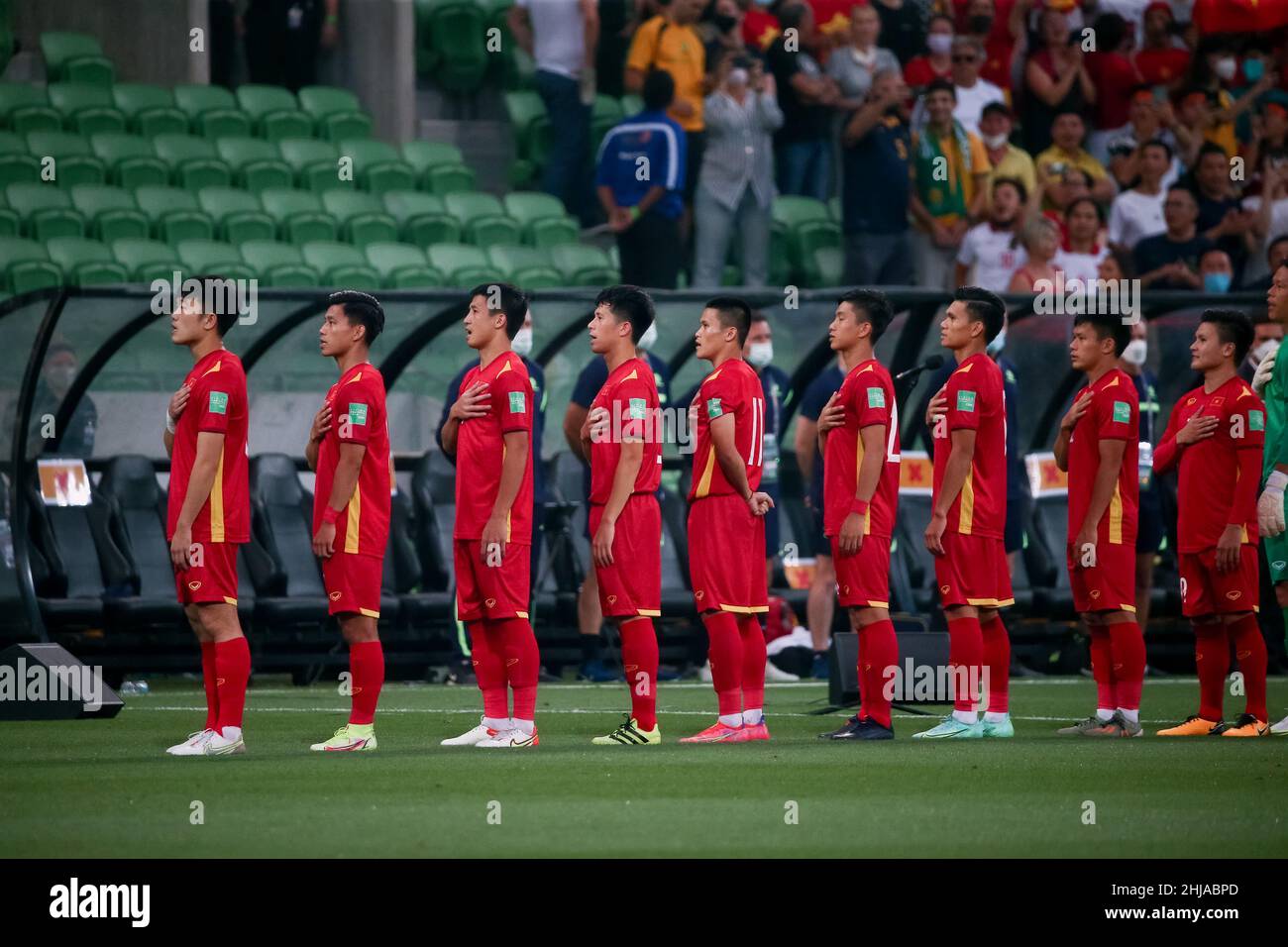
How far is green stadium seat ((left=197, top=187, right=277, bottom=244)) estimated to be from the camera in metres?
19.0

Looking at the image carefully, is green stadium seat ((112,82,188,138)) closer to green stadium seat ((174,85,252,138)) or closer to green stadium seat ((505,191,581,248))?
green stadium seat ((174,85,252,138))

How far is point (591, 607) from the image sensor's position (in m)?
15.5

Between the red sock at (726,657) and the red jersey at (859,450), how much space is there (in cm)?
72

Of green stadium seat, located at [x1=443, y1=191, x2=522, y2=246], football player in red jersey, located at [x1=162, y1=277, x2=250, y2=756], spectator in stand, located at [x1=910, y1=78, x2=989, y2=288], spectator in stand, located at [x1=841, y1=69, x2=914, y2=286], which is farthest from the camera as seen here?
green stadium seat, located at [x1=443, y1=191, x2=522, y2=246]

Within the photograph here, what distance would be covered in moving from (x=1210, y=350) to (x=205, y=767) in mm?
5369

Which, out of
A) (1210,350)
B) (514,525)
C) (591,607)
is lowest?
(591,607)

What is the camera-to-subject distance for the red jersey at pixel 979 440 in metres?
10.8

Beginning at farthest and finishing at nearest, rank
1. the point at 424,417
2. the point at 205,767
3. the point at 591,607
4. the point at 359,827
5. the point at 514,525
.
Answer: the point at 424,417 < the point at 591,607 < the point at 514,525 < the point at 205,767 < the point at 359,827

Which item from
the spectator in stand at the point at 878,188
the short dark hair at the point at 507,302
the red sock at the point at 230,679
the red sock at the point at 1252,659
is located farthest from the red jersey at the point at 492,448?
the spectator in stand at the point at 878,188

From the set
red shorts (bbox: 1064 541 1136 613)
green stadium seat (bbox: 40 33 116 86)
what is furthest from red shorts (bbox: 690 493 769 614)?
green stadium seat (bbox: 40 33 116 86)

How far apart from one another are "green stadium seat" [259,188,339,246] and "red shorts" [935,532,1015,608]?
9671mm

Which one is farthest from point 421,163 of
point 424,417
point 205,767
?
point 205,767

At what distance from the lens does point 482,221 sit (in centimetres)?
2025
